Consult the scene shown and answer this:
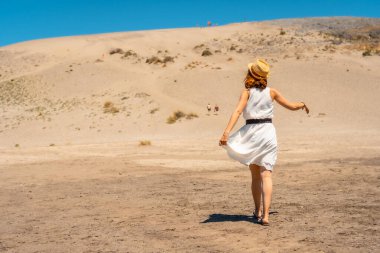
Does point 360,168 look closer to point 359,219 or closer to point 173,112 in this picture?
point 359,219

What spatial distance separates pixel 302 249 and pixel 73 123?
30657 mm

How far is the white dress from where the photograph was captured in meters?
6.49

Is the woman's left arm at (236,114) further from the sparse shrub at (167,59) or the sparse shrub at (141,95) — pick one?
the sparse shrub at (167,59)

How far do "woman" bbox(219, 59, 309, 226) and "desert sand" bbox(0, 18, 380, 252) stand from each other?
62 cm

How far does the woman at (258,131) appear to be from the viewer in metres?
6.48

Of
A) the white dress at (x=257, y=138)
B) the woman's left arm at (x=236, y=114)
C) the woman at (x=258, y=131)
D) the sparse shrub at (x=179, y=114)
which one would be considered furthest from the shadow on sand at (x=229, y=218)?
the sparse shrub at (x=179, y=114)

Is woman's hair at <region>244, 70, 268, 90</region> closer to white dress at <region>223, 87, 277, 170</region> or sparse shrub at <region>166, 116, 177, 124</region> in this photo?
white dress at <region>223, 87, 277, 170</region>

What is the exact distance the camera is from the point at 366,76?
138ft

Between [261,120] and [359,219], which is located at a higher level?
[261,120]

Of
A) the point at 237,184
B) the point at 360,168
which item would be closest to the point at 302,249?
the point at 237,184

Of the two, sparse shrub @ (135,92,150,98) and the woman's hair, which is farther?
sparse shrub @ (135,92,150,98)

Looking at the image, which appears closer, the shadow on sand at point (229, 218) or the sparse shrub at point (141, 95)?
the shadow on sand at point (229, 218)

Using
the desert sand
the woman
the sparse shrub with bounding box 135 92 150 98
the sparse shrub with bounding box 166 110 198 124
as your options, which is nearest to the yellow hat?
the woman

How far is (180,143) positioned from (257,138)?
16603mm
